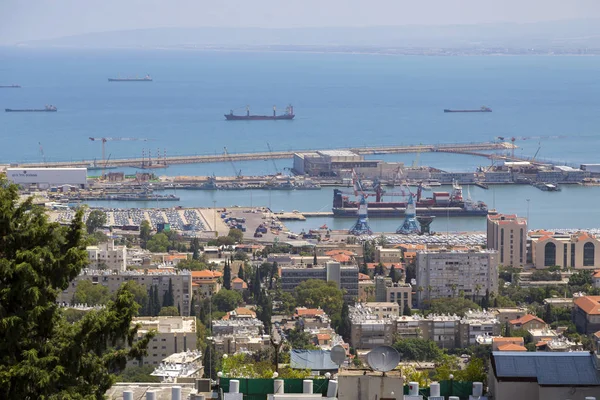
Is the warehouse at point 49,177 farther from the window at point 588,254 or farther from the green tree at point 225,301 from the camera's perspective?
the green tree at point 225,301

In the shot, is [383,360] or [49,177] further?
[49,177]

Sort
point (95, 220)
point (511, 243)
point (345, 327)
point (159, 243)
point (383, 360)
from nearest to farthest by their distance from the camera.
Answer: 1. point (383, 360)
2. point (345, 327)
3. point (511, 243)
4. point (159, 243)
5. point (95, 220)

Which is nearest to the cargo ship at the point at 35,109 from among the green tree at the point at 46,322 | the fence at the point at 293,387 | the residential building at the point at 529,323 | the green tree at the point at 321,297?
the green tree at the point at 321,297

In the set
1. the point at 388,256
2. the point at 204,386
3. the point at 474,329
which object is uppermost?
the point at 204,386

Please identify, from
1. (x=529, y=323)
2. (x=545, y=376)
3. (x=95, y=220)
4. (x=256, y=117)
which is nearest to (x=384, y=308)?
(x=529, y=323)

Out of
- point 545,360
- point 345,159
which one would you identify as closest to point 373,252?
point 345,159

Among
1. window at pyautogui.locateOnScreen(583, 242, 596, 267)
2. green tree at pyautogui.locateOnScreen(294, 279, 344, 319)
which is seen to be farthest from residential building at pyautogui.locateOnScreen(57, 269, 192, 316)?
window at pyautogui.locateOnScreen(583, 242, 596, 267)

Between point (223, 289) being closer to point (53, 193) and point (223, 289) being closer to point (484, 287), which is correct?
point (484, 287)

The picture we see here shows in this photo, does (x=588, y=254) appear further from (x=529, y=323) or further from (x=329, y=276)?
(x=529, y=323)
